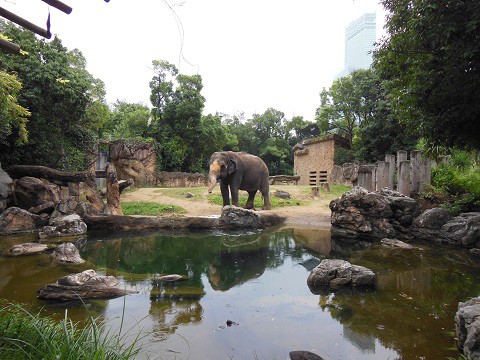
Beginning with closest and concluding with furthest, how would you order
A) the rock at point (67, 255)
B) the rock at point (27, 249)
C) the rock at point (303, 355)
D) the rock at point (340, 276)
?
1. the rock at point (303, 355)
2. the rock at point (340, 276)
3. the rock at point (67, 255)
4. the rock at point (27, 249)

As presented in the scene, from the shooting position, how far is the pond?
9.53 feet

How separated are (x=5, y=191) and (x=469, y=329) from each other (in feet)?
37.7

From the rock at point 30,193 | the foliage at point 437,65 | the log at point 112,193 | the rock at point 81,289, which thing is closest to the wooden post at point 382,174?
the foliage at point 437,65

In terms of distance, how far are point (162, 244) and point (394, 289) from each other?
5.10 metres

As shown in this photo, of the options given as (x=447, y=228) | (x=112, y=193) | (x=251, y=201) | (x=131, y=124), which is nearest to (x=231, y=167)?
(x=251, y=201)

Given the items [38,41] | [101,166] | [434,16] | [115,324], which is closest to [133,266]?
[115,324]

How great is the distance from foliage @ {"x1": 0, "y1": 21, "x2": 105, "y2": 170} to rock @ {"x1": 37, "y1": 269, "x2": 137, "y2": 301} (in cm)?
965

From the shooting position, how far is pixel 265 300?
4.04 m

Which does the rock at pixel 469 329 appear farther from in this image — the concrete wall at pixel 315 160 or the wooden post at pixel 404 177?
the concrete wall at pixel 315 160

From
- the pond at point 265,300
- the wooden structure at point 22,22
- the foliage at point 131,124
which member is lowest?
the pond at point 265,300

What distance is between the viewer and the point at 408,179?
10.1 meters

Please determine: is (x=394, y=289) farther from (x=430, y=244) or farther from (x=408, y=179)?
(x=408, y=179)

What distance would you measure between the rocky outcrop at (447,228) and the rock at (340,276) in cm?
411

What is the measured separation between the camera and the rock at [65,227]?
25.1ft
